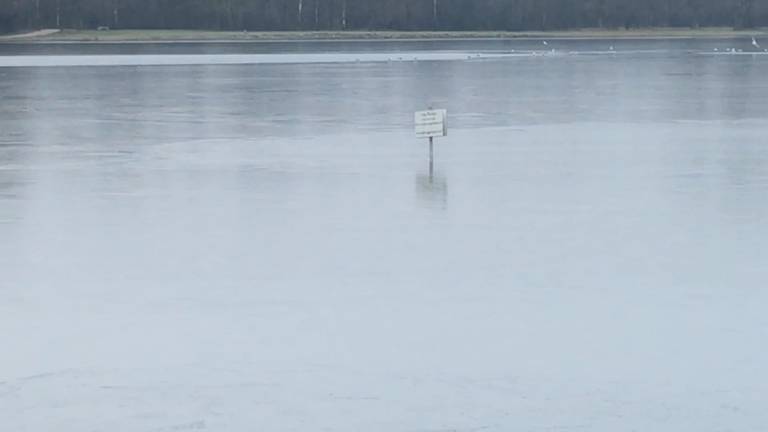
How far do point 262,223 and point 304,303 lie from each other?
3474 mm

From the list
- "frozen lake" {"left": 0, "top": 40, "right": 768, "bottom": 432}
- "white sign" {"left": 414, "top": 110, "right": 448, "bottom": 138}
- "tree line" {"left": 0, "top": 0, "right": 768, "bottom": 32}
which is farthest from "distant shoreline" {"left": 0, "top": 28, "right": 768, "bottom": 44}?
"white sign" {"left": 414, "top": 110, "right": 448, "bottom": 138}

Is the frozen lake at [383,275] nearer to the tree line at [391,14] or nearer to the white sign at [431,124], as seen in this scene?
the white sign at [431,124]

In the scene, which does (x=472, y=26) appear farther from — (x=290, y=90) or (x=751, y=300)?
(x=751, y=300)

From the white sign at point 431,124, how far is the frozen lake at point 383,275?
1.18 ft

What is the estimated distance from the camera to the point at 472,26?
95.7 metres

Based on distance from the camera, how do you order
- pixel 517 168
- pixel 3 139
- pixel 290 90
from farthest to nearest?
pixel 290 90 < pixel 3 139 < pixel 517 168

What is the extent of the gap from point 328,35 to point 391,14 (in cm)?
783

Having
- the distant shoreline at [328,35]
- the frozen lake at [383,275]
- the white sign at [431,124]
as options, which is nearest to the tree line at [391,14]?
the distant shoreline at [328,35]

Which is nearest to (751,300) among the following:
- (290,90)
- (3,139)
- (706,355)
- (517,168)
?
(706,355)

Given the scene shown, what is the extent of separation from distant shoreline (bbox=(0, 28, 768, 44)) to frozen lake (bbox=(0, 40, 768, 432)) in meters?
58.1

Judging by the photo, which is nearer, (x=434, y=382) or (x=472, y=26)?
(x=434, y=382)

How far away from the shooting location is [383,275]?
11.4 meters

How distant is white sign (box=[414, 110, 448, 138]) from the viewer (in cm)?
1839

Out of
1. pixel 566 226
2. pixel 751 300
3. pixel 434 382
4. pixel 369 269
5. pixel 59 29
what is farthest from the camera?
pixel 59 29
